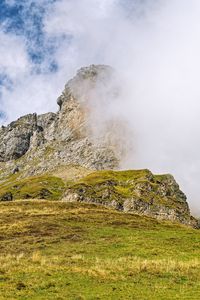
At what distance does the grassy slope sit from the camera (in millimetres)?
29250

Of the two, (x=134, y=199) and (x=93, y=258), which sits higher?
(x=134, y=199)

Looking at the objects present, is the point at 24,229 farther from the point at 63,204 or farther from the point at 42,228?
the point at 63,204

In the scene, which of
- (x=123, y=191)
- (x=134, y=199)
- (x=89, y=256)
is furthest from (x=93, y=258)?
(x=123, y=191)

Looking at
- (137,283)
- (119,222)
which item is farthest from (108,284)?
(119,222)

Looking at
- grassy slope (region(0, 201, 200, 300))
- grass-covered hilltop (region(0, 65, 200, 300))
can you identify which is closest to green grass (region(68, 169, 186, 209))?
grass-covered hilltop (region(0, 65, 200, 300))

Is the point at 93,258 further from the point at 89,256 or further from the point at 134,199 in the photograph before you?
the point at 134,199

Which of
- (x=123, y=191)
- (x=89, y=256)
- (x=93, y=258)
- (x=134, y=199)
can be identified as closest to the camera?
(x=93, y=258)

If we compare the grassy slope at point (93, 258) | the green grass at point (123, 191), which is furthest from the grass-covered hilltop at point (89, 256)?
the green grass at point (123, 191)

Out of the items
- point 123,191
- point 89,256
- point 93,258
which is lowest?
point 93,258

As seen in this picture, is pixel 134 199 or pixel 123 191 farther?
pixel 123 191

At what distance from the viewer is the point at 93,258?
4338cm

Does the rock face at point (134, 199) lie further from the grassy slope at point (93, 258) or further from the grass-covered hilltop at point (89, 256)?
the grassy slope at point (93, 258)

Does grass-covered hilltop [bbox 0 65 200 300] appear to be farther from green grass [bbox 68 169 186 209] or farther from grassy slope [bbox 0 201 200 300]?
green grass [bbox 68 169 186 209]

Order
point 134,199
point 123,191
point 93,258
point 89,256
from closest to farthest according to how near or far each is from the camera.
Answer: 1. point 93,258
2. point 89,256
3. point 134,199
4. point 123,191
